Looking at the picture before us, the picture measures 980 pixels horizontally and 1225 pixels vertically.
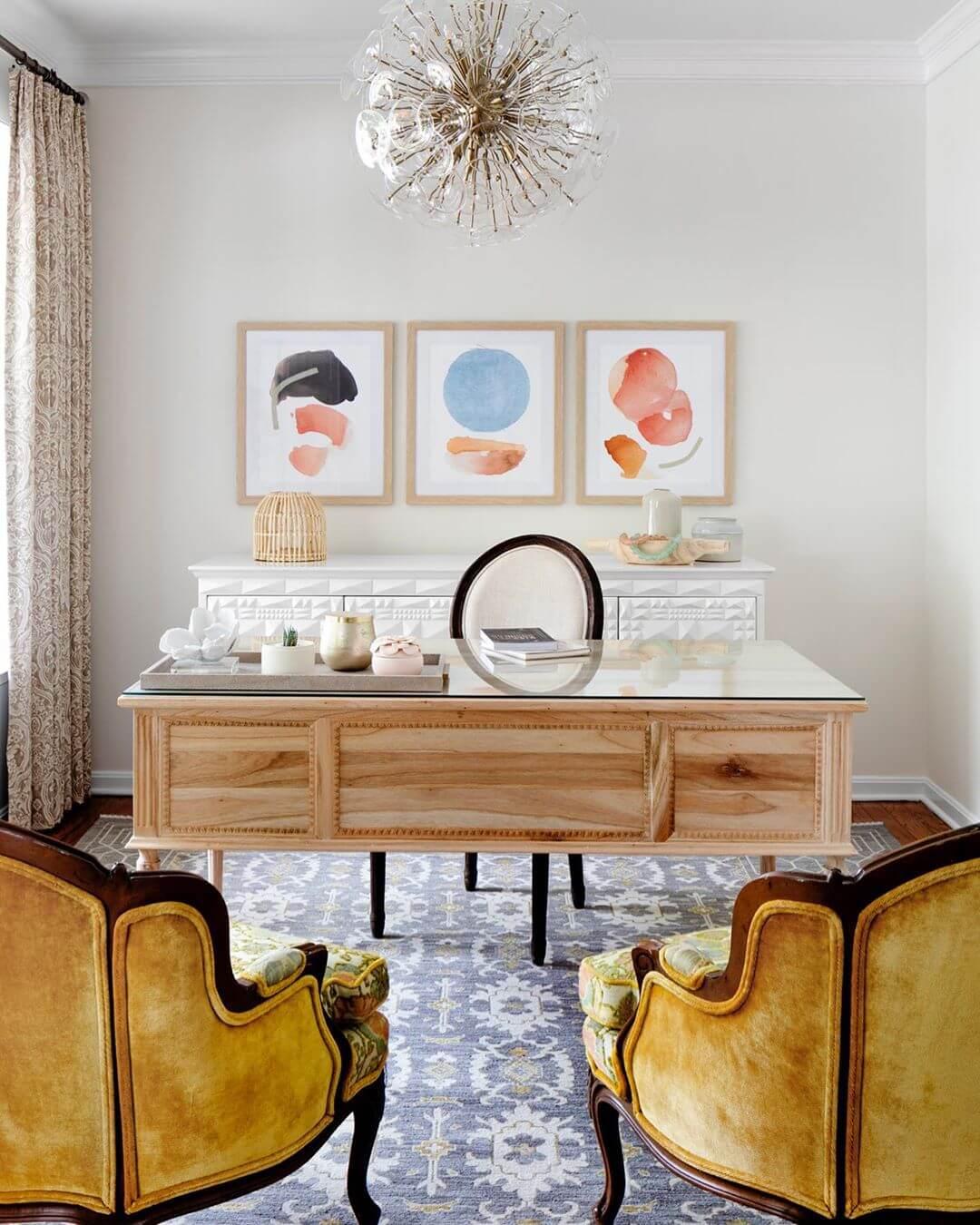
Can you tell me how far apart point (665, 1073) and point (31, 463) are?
313cm

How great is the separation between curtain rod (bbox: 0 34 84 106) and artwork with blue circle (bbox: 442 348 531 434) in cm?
171

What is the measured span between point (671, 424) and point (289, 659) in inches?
97.9

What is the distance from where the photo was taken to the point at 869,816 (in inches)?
170

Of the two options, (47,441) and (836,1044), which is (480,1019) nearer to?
(836,1044)

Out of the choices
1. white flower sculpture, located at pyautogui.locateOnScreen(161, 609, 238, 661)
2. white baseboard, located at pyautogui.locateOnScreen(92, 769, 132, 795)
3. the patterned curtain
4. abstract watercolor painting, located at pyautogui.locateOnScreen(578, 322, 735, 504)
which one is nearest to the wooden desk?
white flower sculpture, located at pyautogui.locateOnScreen(161, 609, 238, 661)

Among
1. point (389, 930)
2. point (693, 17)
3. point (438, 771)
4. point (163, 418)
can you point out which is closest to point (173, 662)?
point (438, 771)

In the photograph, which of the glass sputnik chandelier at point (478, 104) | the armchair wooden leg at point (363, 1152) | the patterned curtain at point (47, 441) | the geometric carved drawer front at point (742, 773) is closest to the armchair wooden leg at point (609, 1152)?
the armchair wooden leg at point (363, 1152)

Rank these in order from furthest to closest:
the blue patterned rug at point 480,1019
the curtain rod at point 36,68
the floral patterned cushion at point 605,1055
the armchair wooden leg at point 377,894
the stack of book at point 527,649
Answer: the curtain rod at point 36,68, the armchair wooden leg at point 377,894, the stack of book at point 527,649, the blue patterned rug at point 480,1019, the floral patterned cushion at point 605,1055

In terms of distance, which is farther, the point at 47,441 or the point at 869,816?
the point at 869,816

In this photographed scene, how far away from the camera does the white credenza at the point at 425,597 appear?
4.04m

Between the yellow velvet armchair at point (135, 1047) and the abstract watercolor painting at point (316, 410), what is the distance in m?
3.01

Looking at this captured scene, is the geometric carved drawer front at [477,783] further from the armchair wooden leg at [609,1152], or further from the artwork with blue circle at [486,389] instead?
the artwork with blue circle at [486,389]

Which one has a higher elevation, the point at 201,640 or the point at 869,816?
the point at 201,640

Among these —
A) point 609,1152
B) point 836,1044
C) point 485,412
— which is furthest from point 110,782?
point 836,1044
